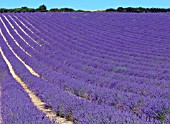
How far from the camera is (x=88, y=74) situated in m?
13.2

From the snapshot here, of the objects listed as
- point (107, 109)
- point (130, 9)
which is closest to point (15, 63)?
point (107, 109)

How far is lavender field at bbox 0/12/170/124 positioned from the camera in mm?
7750

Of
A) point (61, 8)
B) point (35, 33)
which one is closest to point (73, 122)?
point (35, 33)

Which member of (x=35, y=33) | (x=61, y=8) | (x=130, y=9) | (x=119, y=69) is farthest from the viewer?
(x=61, y=8)

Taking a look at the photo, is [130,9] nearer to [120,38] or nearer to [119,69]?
[120,38]

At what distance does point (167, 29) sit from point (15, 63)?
A: 14.4 meters

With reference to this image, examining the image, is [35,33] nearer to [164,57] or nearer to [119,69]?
[164,57]

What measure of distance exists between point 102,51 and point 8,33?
1520cm

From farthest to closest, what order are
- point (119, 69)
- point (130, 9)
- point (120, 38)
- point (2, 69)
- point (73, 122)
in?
point (130, 9), point (120, 38), point (2, 69), point (119, 69), point (73, 122)

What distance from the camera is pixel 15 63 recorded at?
18.1 meters

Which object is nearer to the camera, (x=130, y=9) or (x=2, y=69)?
(x=2, y=69)

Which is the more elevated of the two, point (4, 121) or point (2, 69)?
point (4, 121)

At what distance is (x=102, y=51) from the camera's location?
2025 centimetres

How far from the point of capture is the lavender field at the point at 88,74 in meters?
7.75
